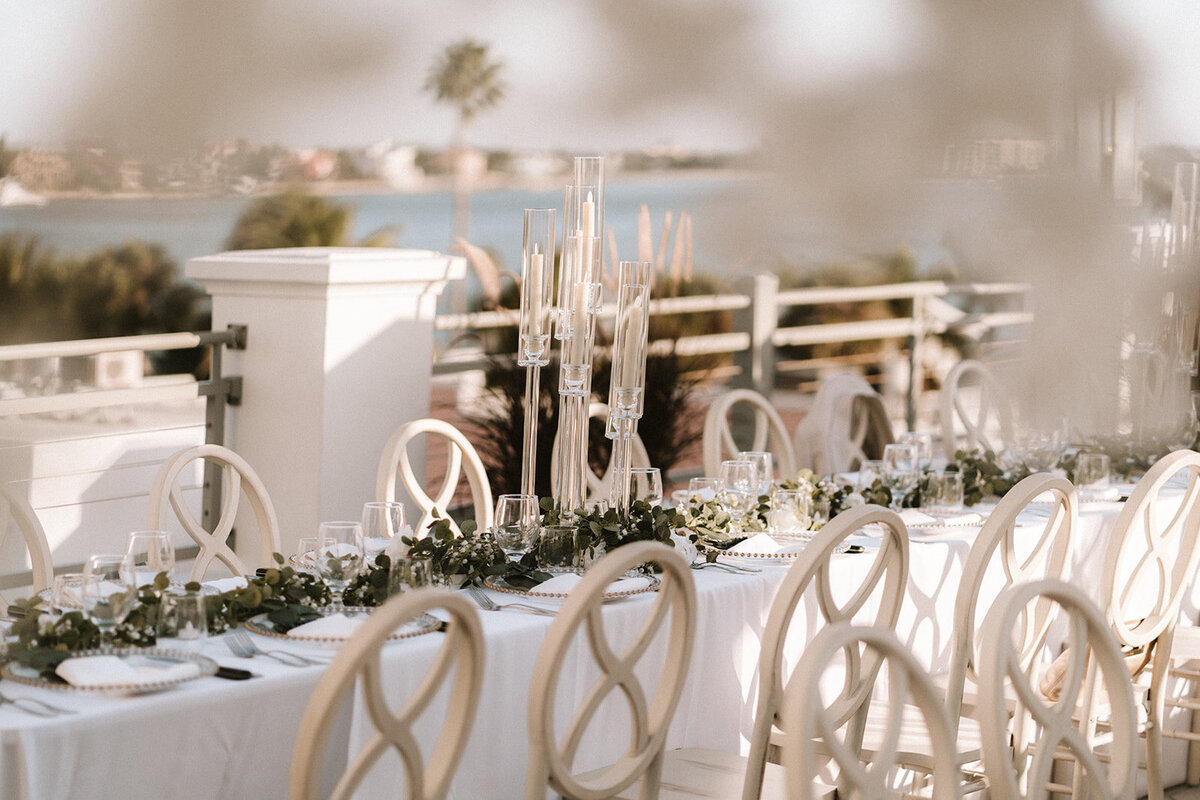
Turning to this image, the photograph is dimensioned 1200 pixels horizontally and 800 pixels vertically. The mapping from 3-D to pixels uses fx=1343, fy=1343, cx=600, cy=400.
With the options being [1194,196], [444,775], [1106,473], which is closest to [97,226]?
[444,775]

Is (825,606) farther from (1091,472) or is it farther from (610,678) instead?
(1091,472)

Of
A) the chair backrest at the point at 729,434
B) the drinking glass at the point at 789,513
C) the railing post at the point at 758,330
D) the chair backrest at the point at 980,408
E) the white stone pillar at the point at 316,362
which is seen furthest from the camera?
the railing post at the point at 758,330

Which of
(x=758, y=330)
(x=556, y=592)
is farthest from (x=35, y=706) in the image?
(x=758, y=330)

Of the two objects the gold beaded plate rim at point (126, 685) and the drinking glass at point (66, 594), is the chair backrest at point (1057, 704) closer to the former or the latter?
the gold beaded plate rim at point (126, 685)

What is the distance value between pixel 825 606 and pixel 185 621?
28.7 inches

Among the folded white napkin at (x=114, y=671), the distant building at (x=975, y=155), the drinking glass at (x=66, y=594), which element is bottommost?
the folded white napkin at (x=114, y=671)

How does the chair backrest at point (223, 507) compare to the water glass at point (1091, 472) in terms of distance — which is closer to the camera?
the chair backrest at point (223, 507)

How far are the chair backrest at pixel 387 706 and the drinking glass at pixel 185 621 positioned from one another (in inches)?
13.4

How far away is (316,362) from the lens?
10.1 feet

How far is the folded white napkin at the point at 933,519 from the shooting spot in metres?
2.27

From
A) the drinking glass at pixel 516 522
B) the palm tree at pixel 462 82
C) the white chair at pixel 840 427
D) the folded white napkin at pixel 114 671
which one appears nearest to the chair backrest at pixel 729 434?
the white chair at pixel 840 427

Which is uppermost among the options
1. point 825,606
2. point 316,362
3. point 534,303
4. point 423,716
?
point 534,303

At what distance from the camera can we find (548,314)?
5.92 feet

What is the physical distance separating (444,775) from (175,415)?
8445mm
